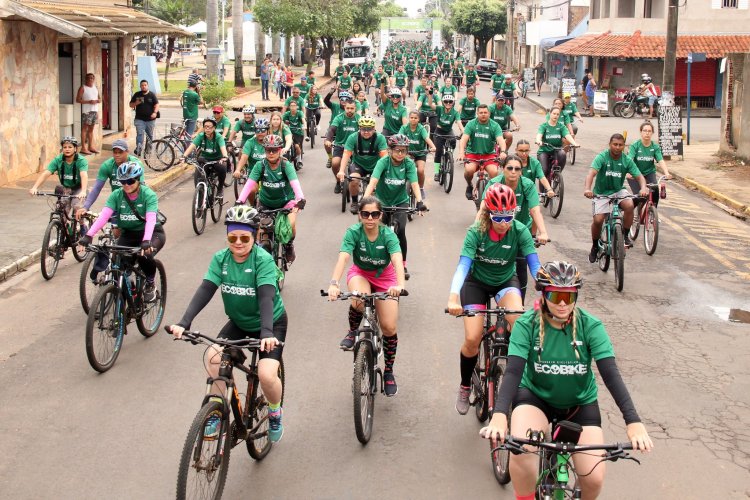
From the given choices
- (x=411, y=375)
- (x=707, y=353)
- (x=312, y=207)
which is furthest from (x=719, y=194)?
(x=411, y=375)

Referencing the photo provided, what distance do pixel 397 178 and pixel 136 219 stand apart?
372 centimetres

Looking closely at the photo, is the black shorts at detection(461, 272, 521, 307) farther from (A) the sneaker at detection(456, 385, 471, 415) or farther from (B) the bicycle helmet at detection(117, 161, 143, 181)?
(B) the bicycle helmet at detection(117, 161, 143, 181)

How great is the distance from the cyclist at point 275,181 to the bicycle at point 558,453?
22.5 feet

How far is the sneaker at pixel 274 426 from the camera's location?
6953 millimetres

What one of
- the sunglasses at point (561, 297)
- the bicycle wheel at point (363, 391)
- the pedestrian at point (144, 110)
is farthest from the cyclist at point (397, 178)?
the pedestrian at point (144, 110)

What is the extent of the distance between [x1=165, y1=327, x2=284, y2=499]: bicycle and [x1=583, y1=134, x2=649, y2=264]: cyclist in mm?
7331

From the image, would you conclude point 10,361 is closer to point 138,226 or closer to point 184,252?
point 138,226

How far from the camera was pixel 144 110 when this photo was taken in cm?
2291

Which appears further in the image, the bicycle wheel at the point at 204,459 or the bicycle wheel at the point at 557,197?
the bicycle wheel at the point at 557,197

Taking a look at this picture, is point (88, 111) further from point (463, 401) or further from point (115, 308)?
point (463, 401)

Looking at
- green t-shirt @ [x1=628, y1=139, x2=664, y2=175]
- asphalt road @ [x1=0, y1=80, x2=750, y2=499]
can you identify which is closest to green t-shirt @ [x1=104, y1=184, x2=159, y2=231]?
asphalt road @ [x1=0, y1=80, x2=750, y2=499]

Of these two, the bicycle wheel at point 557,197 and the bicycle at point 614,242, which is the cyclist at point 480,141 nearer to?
the bicycle wheel at point 557,197

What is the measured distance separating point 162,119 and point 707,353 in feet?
88.5

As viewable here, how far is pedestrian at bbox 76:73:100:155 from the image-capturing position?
22.8m
